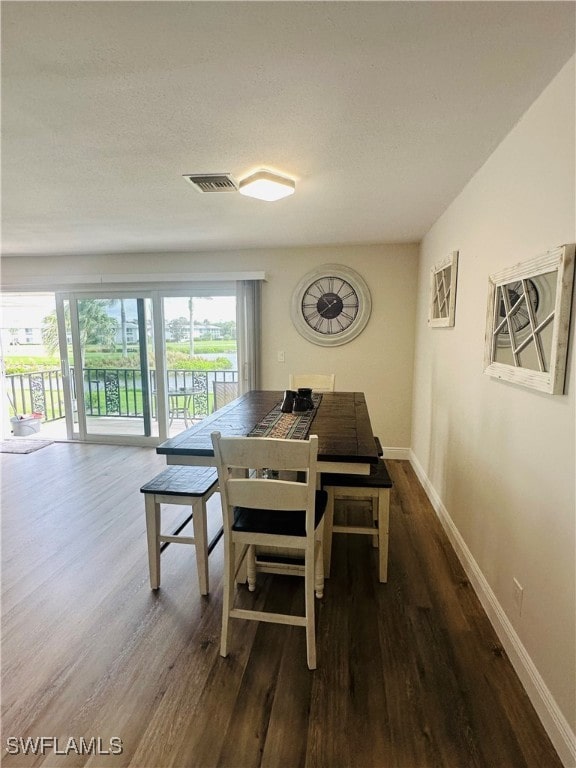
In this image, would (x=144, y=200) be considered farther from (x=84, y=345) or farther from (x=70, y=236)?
(x=84, y=345)

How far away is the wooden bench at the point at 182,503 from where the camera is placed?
1984 millimetres

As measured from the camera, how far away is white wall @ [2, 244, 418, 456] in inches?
161

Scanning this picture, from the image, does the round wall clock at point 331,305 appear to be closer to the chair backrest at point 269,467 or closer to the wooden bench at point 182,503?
the wooden bench at point 182,503

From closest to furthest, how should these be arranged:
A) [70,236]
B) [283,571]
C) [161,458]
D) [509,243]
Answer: [509,243]
[283,571]
[70,236]
[161,458]

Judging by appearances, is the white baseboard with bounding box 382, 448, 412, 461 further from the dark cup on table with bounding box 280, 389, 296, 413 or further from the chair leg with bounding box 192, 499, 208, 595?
the chair leg with bounding box 192, 499, 208, 595

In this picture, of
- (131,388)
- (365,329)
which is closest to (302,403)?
(365,329)

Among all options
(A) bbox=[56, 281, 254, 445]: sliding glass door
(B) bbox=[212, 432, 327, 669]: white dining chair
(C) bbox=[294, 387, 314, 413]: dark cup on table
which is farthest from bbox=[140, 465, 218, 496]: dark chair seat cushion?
(A) bbox=[56, 281, 254, 445]: sliding glass door

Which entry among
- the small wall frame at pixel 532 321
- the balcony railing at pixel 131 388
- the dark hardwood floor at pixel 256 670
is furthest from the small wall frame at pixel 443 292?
the balcony railing at pixel 131 388

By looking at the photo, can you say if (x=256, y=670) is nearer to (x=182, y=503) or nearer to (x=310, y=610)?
(x=310, y=610)

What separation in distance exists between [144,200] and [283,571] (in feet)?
8.57

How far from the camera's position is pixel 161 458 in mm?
4379

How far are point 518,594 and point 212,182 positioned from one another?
2.69m

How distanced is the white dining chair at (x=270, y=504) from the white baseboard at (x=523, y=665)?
0.85 metres

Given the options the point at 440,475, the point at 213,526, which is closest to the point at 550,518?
the point at 440,475
